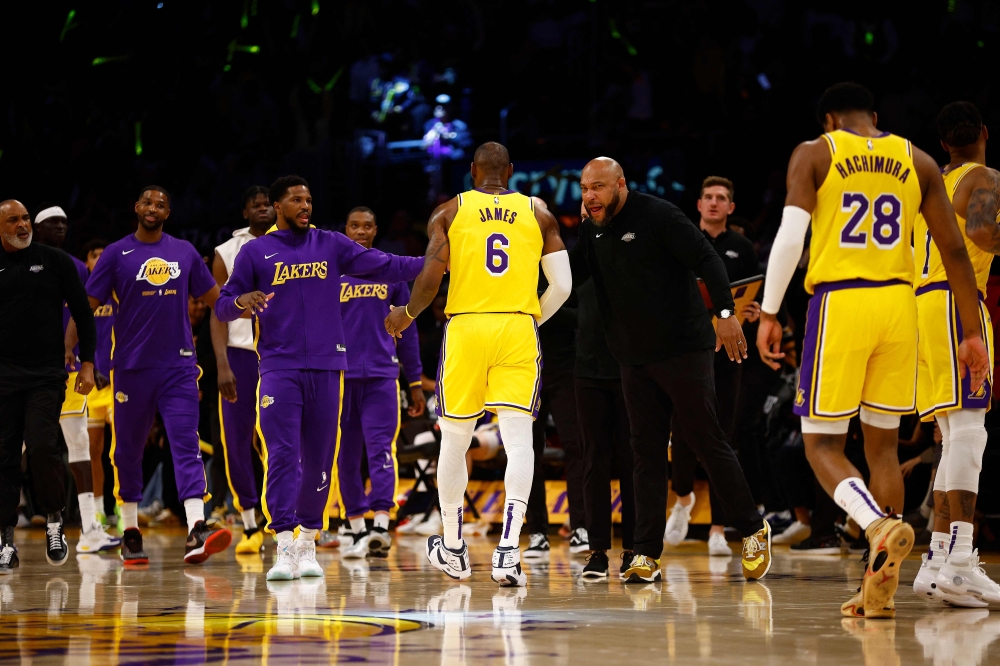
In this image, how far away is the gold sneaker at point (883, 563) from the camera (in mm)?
4312

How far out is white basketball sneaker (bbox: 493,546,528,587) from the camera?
19.1 ft

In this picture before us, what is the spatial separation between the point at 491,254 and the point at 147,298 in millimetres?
3151

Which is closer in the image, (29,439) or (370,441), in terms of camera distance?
(29,439)

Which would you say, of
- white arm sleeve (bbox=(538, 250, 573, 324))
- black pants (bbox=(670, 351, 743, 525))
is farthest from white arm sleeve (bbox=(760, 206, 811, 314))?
black pants (bbox=(670, 351, 743, 525))

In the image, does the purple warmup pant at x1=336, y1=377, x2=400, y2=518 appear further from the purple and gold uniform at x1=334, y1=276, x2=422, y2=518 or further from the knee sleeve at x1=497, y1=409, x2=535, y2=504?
the knee sleeve at x1=497, y1=409, x2=535, y2=504

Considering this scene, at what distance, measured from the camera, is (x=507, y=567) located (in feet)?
19.1

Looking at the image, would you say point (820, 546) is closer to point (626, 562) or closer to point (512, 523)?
point (626, 562)

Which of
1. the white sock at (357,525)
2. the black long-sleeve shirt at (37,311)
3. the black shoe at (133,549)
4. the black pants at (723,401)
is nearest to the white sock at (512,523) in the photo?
the black pants at (723,401)

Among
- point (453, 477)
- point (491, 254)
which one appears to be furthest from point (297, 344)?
point (491, 254)

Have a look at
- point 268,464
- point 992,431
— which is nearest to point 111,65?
point 268,464

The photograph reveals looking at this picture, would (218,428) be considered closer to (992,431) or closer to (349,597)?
(349,597)

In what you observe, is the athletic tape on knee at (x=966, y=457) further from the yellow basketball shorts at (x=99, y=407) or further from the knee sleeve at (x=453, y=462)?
the yellow basketball shorts at (x=99, y=407)

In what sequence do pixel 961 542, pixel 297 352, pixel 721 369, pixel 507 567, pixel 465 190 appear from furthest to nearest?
pixel 465 190, pixel 721 369, pixel 297 352, pixel 507 567, pixel 961 542

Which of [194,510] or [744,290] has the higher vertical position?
[744,290]
